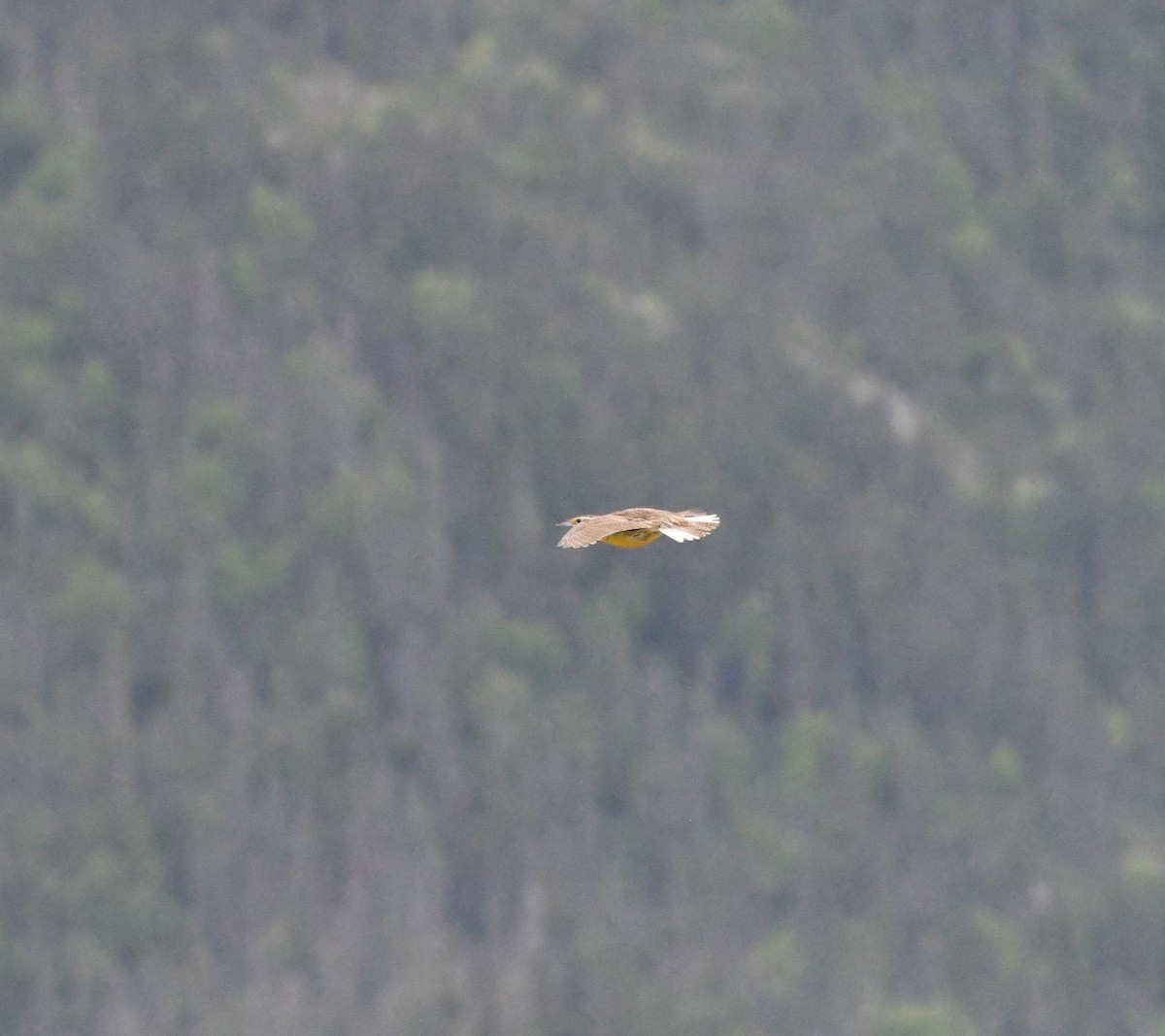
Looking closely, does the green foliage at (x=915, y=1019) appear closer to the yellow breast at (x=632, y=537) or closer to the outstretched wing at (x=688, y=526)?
the outstretched wing at (x=688, y=526)

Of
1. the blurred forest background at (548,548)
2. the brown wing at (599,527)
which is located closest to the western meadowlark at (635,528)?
the brown wing at (599,527)

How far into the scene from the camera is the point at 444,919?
5631 cm

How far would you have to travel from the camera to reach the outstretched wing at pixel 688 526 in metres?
16.7

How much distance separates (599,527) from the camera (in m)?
16.9

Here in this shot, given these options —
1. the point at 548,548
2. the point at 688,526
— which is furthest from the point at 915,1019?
the point at 688,526

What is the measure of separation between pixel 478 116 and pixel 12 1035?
23.1 meters

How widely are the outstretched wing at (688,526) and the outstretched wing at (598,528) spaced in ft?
0.48

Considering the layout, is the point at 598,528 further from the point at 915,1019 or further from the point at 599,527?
the point at 915,1019

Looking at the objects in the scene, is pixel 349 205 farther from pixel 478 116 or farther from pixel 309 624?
→ pixel 309 624

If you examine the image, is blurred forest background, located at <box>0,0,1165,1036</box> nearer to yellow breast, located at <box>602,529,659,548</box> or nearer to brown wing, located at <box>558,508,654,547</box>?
brown wing, located at <box>558,508,654,547</box>

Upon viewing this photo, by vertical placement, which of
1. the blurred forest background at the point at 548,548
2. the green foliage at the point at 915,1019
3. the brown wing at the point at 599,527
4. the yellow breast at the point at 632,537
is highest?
the brown wing at the point at 599,527

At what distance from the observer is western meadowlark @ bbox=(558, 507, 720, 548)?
16.6 meters

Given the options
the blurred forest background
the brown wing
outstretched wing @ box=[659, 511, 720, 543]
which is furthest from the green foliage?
the brown wing

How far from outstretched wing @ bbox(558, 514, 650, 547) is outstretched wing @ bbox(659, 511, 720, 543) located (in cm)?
14
